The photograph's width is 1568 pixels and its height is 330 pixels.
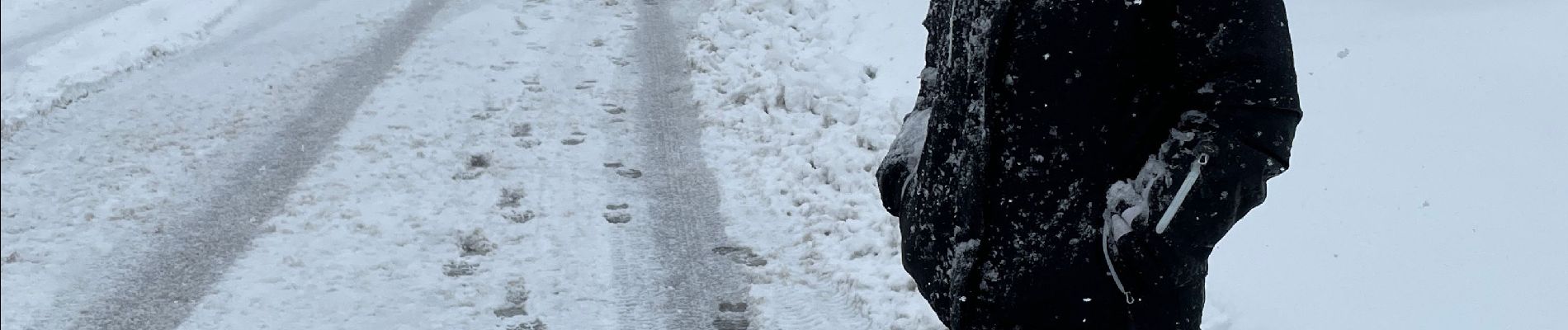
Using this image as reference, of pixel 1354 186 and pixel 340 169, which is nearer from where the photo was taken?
pixel 1354 186

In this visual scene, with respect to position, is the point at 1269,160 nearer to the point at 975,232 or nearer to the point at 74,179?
the point at 975,232

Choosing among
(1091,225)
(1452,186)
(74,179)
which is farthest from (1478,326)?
(74,179)

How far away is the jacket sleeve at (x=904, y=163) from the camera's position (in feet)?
8.13

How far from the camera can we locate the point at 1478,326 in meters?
3.79

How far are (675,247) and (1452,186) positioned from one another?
3015 mm

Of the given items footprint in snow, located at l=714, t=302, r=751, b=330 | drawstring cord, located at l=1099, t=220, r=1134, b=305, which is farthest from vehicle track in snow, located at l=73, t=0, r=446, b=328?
drawstring cord, located at l=1099, t=220, r=1134, b=305

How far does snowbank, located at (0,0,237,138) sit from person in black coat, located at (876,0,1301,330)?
5.63 m

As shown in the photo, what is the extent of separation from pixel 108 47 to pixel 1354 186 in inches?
293

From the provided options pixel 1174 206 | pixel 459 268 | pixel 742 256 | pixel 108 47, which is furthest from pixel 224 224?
pixel 1174 206

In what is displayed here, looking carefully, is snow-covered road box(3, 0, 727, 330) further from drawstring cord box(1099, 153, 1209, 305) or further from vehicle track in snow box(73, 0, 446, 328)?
drawstring cord box(1099, 153, 1209, 305)

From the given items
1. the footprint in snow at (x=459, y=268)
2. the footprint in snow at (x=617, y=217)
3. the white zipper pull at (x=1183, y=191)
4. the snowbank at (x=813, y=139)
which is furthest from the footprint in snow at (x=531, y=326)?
the white zipper pull at (x=1183, y=191)

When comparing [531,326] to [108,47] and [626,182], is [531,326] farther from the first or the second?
[108,47]

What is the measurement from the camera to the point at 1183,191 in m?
1.96

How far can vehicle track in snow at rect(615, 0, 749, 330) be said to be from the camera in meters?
4.63
